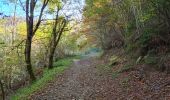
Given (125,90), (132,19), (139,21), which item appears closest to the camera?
(125,90)

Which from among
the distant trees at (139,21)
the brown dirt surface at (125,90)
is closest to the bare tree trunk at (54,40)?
the distant trees at (139,21)

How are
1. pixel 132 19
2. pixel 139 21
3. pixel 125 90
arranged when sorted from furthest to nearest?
pixel 132 19, pixel 139 21, pixel 125 90

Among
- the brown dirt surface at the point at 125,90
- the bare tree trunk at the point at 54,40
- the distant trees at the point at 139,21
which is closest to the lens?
the brown dirt surface at the point at 125,90

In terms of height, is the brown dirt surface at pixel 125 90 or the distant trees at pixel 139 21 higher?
the distant trees at pixel 139 21

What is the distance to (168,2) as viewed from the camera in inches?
637

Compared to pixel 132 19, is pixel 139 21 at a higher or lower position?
lower

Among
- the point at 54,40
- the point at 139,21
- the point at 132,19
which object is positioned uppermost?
the point at 132,19

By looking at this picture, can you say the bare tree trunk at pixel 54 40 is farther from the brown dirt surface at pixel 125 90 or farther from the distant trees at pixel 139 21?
the brown dirt surface at pixel 125 90

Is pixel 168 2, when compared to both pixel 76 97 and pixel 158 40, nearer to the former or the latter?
Answer: pixel 158 40

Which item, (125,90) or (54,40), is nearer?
(125,90)

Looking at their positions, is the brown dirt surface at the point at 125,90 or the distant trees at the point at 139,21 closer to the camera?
the brown dirt surface at the point at 125,90

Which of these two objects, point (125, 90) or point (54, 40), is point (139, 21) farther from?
point (54, 40)

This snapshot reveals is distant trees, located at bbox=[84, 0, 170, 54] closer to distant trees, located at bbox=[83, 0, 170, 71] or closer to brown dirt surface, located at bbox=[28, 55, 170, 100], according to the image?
distant trees, located at bbox=[83, 0, 170, 71]

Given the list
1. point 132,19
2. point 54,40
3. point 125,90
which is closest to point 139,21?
point 132,19
